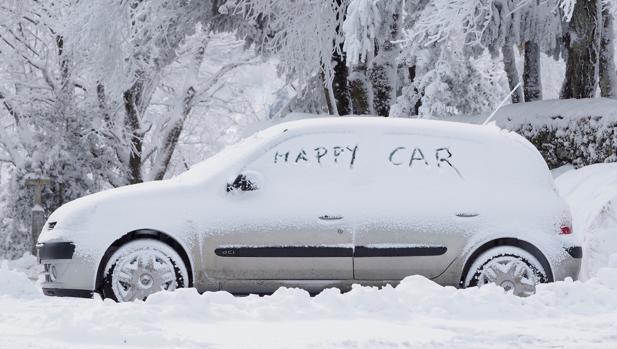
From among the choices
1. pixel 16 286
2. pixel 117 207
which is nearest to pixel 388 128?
pixel 117 207

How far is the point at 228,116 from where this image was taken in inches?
1296

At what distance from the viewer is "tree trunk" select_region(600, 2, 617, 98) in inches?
829

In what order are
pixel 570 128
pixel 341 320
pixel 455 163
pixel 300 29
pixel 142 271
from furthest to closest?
pixel 300 29 → pixel 570 128 → pixel 455 163 → pixel 142 271 → pixel 341 320

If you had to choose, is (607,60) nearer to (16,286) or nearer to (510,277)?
(510,277)

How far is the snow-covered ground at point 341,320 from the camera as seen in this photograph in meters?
6.74

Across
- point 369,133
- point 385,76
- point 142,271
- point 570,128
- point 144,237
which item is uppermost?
point 385,76

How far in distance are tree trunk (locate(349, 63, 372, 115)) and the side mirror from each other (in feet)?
37.2

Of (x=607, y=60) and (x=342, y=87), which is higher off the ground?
(x=607, y=60)

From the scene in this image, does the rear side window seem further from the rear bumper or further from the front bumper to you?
the front bumper

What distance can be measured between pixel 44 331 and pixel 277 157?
Result: 9.11ft

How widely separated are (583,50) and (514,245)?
11.0m

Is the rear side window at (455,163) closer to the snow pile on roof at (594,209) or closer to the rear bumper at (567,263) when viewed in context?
the rear bumper at (567,263)

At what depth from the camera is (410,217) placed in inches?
353

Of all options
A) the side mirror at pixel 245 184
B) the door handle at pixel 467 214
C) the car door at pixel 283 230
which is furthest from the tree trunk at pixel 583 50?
the side mirror at pixel 245 184
